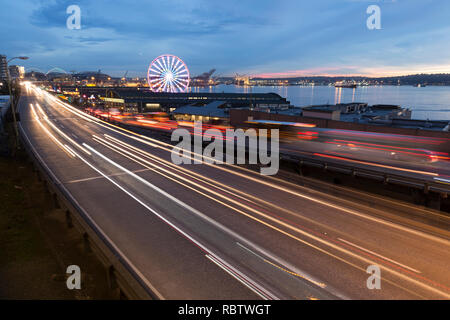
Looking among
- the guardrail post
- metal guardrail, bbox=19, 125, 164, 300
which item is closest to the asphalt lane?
metal guardrail, bbox=19, 125, 164, 300

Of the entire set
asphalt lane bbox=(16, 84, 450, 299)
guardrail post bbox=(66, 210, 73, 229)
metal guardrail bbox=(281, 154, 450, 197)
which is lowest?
asphalt lane bbox=(16, 84, 450, 299)

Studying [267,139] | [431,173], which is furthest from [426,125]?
[267,139]

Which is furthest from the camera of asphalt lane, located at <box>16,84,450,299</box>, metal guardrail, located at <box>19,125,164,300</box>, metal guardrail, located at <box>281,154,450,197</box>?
metal guardrail, located at <box>281,154,450,197</box>

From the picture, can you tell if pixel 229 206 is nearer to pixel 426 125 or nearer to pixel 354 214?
pixel 354 214

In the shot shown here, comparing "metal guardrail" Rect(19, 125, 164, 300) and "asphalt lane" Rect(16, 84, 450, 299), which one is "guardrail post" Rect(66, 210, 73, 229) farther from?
"asphalt lane" Rect(16, 84, 450, 299)

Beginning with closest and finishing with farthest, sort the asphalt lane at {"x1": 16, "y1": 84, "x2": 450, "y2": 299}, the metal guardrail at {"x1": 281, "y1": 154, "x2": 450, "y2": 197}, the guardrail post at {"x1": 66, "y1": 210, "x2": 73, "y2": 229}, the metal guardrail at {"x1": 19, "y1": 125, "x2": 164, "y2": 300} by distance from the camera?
the metal guardrail at {"x1": 19, "y1": 125, "x2": 164, "y2": 300}, the asphalt lane at {"x1": 16, "y1": 84, "x2": 450, "y2": 299}, the guardrail post at {"x1": 66, "y1": 210, "x2": 73, "y2": 229}, the metal guardrail at {"x1": 281, "y1": 154, "x2": 450, "y2": 197}

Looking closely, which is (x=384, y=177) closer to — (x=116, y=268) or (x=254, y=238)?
(x=254, y=238)

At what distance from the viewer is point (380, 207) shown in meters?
15.1

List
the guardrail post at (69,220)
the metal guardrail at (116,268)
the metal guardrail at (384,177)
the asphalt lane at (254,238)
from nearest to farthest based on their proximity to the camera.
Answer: the metal guardrail at (116,268) < the asphalt lane at (254,238) < the guardrail post at (69,220) < the metal guardrail at (384,177)

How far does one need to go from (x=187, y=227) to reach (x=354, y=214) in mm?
8874

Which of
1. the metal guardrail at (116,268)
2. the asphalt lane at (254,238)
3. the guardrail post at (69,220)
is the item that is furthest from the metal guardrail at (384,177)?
the guardrail post at (69,220)

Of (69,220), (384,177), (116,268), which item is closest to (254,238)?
(116,268)

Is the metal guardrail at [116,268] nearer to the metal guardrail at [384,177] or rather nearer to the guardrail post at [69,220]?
the guardrail post at [69,220]
